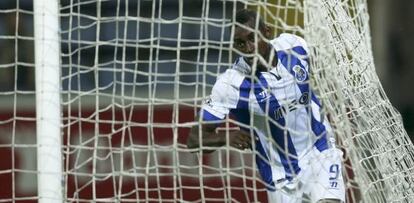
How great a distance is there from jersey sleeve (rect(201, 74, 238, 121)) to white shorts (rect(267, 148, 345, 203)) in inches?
12.8

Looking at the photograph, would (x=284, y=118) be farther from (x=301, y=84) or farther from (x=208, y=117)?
(x=208, y=117)

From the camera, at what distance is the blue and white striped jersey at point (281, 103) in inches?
164

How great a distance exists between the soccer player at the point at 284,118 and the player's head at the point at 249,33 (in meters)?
0.05

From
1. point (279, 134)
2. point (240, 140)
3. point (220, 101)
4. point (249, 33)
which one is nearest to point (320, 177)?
point (279, 134)

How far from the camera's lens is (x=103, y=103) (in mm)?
4918

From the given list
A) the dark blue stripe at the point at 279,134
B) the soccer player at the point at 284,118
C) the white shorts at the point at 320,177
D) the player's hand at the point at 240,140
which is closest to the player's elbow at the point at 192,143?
the soccer player at the point at 284,118

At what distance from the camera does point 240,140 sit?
4191 mm

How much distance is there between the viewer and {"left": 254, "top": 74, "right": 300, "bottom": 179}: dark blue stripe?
4.21 metres

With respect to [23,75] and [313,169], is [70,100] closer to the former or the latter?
[313,169]

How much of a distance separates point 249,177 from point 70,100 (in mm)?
722

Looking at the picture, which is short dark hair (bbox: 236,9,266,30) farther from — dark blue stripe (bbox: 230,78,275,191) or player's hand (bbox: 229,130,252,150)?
player's hand (bbox: 229,130,252,150)

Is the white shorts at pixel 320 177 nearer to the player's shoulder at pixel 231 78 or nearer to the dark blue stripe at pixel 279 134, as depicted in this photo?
the dark blue stripe at pixel 279 134

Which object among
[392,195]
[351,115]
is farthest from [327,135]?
[392,195]

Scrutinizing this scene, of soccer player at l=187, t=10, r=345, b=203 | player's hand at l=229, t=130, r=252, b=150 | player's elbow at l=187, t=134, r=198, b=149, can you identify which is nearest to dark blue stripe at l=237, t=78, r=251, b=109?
soccer player at l=187, t=10, r=345, b=203
